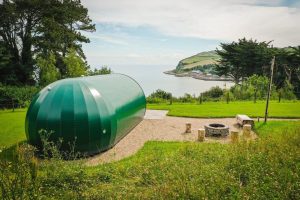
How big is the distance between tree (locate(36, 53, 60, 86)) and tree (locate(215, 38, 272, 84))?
108 ft

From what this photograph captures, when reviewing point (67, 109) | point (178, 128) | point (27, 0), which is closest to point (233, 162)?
point (67, 109)

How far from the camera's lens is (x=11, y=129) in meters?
20.1

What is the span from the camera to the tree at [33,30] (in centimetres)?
4150

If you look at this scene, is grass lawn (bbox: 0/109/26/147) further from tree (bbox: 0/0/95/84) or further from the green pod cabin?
tree (bbox: 0/0/95/84)

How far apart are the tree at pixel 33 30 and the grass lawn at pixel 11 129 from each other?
1870cm

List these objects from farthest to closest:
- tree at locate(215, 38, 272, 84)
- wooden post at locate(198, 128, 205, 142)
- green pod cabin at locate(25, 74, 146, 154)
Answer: tree at locate(215, 38, 272, 84) < wooden post at locate(198, 128, 205, 142) < green pod cabin at locate(25, 74, 146, 154)

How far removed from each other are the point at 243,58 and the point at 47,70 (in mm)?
35520

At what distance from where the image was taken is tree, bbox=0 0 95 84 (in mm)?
41500

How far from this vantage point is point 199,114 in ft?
86.8

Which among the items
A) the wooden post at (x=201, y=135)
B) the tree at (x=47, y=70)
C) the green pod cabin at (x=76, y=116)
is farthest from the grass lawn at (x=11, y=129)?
the tree at (x=47, y=70)

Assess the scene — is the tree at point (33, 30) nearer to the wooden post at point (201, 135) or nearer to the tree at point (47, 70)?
the tree at point (47, 70)

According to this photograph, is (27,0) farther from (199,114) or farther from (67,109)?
(67,109)

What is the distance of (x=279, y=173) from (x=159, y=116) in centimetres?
1669


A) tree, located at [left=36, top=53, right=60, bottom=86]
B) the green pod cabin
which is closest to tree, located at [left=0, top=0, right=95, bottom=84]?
tree, located at [left=36, top=53, right=60, bottom=86]
